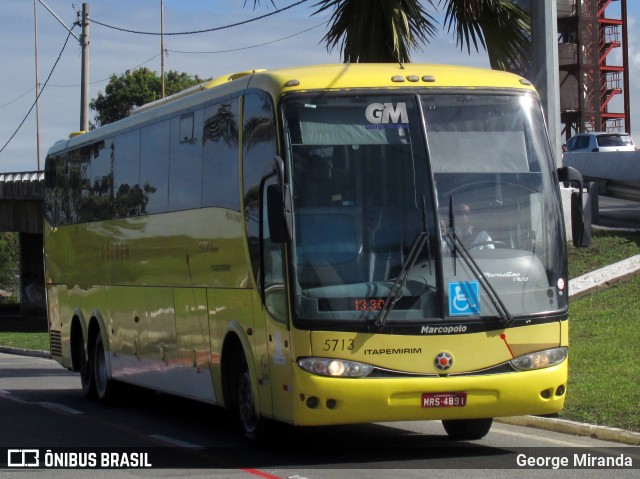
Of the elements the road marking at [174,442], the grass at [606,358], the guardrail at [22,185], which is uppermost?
the guardrail at [22,185]

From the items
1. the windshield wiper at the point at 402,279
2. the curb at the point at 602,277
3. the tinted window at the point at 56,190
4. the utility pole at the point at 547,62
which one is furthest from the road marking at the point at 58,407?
the curb at the point at 602,277

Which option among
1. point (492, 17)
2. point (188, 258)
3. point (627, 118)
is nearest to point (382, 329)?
point (188, 258)

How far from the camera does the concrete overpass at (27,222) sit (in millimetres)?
45375

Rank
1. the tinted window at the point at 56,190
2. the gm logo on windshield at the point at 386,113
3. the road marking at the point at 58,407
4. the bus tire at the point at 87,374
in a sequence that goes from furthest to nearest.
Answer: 1. the tinted window at the point at 56,190
2. the bus tire at the point at 87,374
3. the road marking at the point at 58,407
4. the gm logo on windshield at the point at 386,113

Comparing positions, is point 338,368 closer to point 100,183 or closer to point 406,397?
point 406,397

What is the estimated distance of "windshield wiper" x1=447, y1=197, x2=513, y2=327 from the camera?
9961 mm

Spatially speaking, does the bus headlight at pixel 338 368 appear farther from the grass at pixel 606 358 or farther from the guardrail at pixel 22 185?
the guardrail at pixel 22 185

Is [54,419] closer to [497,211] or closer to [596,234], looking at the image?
[497,211]

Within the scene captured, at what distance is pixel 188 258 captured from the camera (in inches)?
505

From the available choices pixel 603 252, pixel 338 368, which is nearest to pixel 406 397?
pixel 338 368

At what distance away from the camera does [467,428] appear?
11516 millimetres

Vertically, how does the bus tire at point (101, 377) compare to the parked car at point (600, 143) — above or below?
below

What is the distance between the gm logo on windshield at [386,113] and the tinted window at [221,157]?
1.70m

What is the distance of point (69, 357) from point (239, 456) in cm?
806
